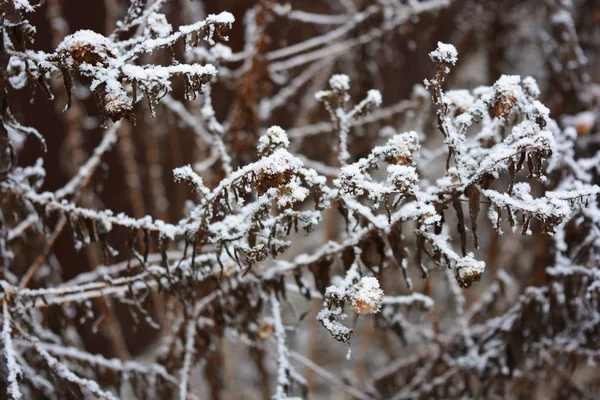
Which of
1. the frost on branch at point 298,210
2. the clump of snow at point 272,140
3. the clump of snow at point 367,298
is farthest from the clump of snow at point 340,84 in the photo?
the clump of snow at point 367,298

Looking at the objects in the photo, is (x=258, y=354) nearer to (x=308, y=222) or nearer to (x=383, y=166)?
(x=308, y=222)

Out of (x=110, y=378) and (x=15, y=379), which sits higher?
(x=110, y=378)

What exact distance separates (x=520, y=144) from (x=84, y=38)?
2.94 ft

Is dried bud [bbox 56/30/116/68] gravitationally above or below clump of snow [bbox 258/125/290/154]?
above

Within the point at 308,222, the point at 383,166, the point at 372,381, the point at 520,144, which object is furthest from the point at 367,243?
the point at 383,166

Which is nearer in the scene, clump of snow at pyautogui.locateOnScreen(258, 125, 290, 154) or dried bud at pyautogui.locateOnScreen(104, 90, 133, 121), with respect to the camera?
dried bud at pyautogui.locateOnScreen(104, 90, 133, 121)

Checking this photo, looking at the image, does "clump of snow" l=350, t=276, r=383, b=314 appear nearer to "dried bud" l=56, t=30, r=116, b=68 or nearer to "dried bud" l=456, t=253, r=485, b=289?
"dried bud" l=456, t=253, r=485, b=289

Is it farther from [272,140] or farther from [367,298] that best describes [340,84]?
[367,298]

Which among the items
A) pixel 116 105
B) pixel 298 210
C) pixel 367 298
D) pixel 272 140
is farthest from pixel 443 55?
pixel 298 210

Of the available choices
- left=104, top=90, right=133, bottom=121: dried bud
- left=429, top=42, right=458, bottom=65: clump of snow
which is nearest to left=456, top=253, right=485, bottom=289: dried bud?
left=429, top=42, right=458, bottom=65: clump of snow

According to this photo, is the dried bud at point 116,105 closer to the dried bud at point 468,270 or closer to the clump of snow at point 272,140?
the clump of snow at point 272,140

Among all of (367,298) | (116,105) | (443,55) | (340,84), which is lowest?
(367,298)

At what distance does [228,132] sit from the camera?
2.33 m

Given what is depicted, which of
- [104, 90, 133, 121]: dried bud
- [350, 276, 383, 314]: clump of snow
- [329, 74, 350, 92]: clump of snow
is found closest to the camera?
[104, 90, 133, 121]: dried bud
